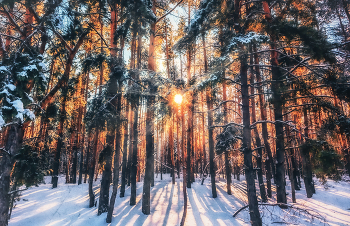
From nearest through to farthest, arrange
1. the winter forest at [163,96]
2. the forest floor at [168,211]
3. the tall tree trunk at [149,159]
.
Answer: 1. the winter forest at [163,96]
2. the forest floor at [168,211]
3. the tall tree trunk at [149,159]

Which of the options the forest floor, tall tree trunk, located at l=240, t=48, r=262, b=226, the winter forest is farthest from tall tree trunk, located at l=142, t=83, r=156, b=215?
tall tree trunk, located at l=240, t=48, r=262, b=226

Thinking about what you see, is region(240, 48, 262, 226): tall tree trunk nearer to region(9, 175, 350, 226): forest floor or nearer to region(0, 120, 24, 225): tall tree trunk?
region(9, 175, 350, 226): forest floor

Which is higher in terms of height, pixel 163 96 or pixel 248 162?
pixel 163 96

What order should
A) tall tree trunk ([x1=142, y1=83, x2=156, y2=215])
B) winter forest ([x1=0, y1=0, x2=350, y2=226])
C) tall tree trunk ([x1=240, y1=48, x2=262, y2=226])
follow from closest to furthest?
1. winter forest ([x1=0, y1=0, x2=350, y2=226])
2. tall tree trunk ([x1=240, y1=48, x2=262, y2=226])
3. tall tree trunk ([x1=142, y1=83, x2=156, y2=215])

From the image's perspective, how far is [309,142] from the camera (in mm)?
5578

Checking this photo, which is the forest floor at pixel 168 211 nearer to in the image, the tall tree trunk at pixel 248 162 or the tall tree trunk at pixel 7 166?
the tall tree trunk at pixel 248 162

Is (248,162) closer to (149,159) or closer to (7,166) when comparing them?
(149,159)

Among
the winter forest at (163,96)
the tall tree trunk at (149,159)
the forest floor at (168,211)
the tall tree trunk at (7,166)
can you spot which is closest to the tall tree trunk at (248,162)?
Answer: the winter forest at (163,96)

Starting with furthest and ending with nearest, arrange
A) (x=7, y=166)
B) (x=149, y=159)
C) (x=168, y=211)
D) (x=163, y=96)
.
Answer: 1. (x=168, y=211)
2. (x=149, y=159)
3. (x=163, y=96)
4. (x=7, y=166)

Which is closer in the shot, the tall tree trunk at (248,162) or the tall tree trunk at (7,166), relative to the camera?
the tall tree trunk at (7,166)

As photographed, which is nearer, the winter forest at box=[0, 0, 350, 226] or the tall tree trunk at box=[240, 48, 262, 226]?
the winter forest at box=[0, 0, 350, 226]

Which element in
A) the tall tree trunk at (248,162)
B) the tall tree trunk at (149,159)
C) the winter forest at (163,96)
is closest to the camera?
the winter forest at (163,96)

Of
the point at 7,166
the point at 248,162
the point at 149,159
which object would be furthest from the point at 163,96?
the point at 7,166

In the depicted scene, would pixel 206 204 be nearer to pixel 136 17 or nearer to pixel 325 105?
pixel 325 105
